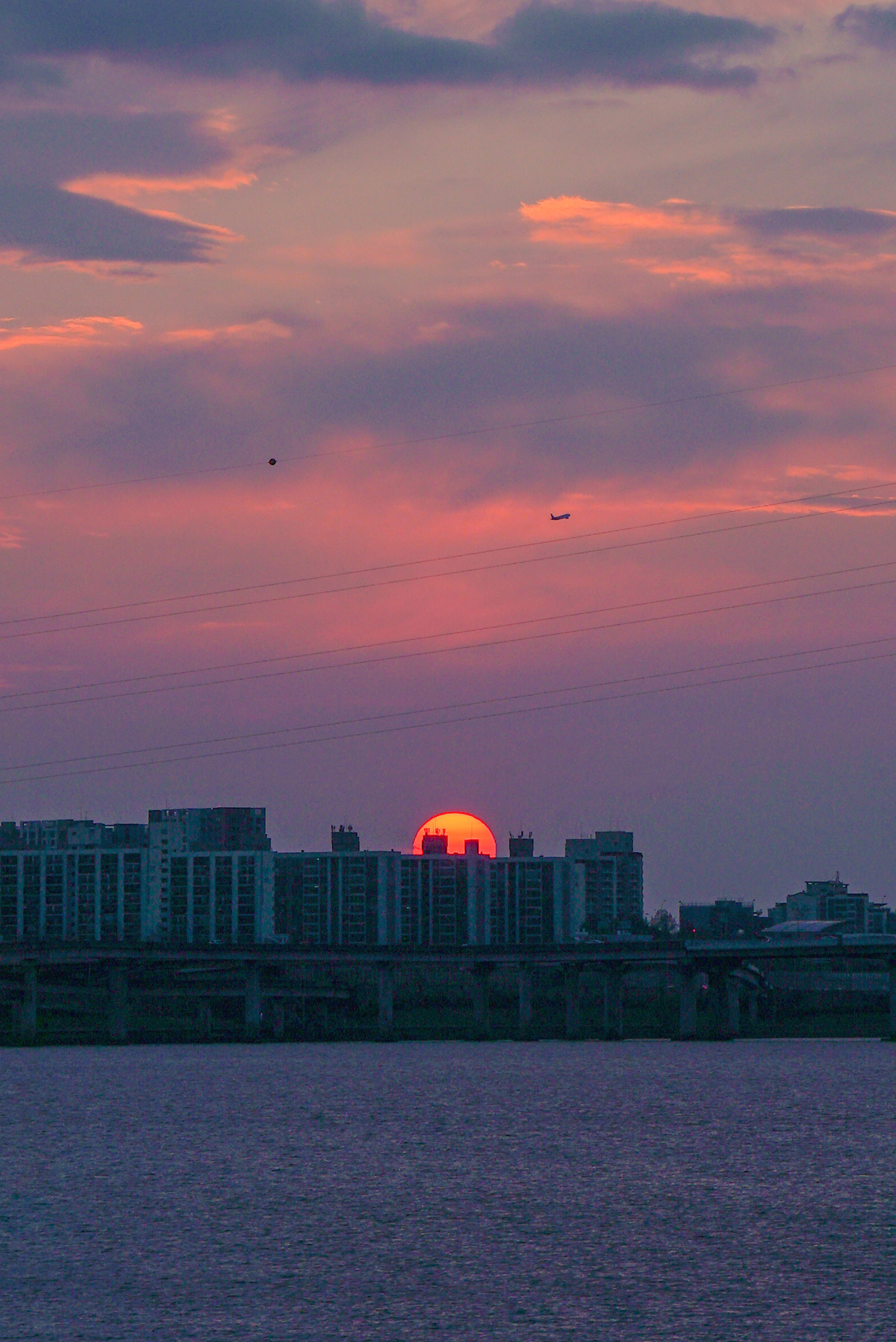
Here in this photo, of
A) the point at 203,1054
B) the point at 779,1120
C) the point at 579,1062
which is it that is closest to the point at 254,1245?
the point at 779,1120

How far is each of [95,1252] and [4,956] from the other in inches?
5542

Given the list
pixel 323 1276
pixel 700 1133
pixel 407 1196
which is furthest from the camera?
pixel 700 1133

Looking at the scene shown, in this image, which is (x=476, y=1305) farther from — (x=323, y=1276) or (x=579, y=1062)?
(x=579, y=1062)

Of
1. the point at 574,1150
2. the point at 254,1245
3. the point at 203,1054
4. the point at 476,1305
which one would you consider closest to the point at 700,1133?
the point at 574,1150

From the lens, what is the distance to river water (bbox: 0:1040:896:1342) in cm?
4812

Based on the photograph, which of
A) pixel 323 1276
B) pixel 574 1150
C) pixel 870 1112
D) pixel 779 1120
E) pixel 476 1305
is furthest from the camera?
pixel 870 1112

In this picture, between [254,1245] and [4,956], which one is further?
[4,956]

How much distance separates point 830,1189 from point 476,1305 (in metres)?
30.5

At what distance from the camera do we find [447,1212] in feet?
224

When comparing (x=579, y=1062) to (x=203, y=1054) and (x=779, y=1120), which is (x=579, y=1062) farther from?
(x=779, y=1120)

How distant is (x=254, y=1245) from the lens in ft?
198

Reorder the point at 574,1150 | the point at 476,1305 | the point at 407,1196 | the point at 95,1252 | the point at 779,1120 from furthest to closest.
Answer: the point at 779,1120 → the point at 574,1150 → the point at 407,1196 → the point at 95,1252 → the point at 476,1305

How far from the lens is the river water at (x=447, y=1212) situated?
1895 inches

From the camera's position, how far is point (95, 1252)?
57.7 metres
